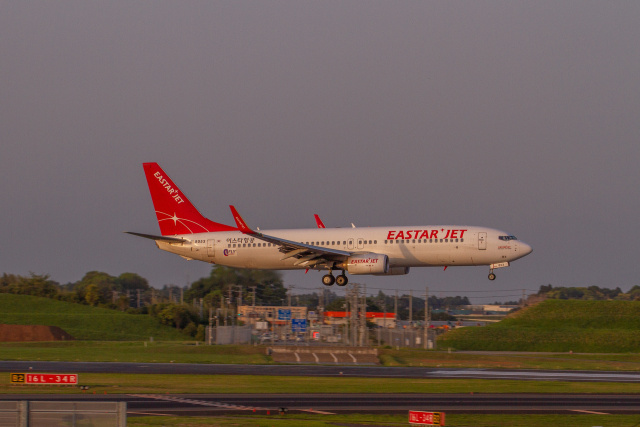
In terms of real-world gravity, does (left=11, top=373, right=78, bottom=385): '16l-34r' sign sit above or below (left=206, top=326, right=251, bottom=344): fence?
below

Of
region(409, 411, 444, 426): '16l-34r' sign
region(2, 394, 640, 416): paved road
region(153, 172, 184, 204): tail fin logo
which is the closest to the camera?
region(409, 411, 444, 426): '16l-34r' sign

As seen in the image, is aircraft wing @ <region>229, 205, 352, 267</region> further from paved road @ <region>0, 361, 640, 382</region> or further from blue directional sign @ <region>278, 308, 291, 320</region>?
blue directional sign @ <region>278, 308, 291, 320</region>

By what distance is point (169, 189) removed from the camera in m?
57.9

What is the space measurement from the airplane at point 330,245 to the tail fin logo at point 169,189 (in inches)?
3.1

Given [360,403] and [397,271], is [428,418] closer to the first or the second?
[360,403]

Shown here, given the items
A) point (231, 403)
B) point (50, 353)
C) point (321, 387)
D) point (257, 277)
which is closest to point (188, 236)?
point (257, 277)

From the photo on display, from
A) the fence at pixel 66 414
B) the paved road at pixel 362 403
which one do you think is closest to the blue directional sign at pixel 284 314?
the paved road at pixel 362 403

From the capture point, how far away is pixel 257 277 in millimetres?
62812

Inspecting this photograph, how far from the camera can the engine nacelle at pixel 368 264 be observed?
48.7 meters

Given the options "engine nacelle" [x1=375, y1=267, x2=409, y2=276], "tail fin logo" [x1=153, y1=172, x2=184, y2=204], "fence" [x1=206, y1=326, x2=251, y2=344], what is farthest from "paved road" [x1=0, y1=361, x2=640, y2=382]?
"fence" [x1=206, y1=326, x2=251, y2=344]

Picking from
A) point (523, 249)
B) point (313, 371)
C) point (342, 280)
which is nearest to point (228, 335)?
point (342, 280)

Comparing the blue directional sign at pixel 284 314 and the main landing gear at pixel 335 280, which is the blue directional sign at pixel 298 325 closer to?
the blue directional sign at pixel 284 314

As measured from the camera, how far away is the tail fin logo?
57219 mm

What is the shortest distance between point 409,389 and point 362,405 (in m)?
5.97
